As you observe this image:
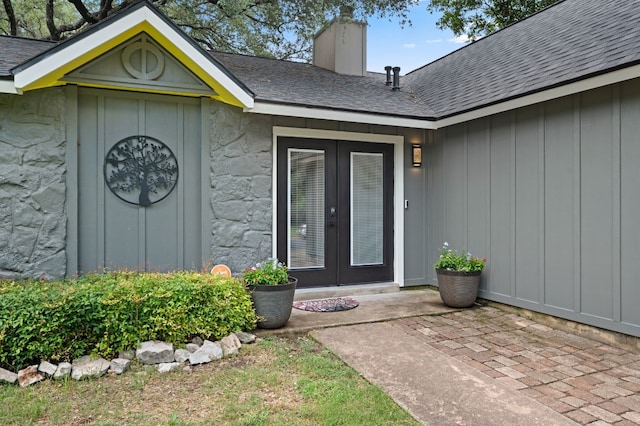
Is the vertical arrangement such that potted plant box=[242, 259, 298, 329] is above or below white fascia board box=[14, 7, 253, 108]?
below

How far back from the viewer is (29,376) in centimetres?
300

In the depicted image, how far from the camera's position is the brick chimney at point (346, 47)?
24.9 ft

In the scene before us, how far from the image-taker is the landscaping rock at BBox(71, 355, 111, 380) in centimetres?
312

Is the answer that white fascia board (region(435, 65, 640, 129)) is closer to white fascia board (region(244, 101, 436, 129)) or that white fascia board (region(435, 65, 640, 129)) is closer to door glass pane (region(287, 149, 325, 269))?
white fascia board (region(244, 101, 436, 129))

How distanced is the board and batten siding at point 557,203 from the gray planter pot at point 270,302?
9.20 ft

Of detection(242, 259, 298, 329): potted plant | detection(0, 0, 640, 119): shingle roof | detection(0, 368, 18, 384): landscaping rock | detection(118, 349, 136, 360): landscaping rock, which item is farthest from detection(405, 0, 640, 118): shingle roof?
detection(0, 368, 18, 384): landscaping rock

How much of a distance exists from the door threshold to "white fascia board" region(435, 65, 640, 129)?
8.16 ft

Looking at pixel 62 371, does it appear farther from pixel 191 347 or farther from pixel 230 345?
pixel 230 345

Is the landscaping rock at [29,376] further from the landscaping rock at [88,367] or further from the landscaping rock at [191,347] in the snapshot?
the landscaping rock at [191,347]

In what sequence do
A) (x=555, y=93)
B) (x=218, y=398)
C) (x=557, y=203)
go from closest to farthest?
(x=218, y=398) → (x=555, y=93) → (x=557, y=203)

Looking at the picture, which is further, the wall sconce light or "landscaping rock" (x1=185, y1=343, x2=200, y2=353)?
the wall sconce light

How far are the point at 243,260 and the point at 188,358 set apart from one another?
177 centimetres

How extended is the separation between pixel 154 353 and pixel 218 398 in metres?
0.84

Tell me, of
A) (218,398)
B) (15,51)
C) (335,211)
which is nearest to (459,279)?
(335,211)
